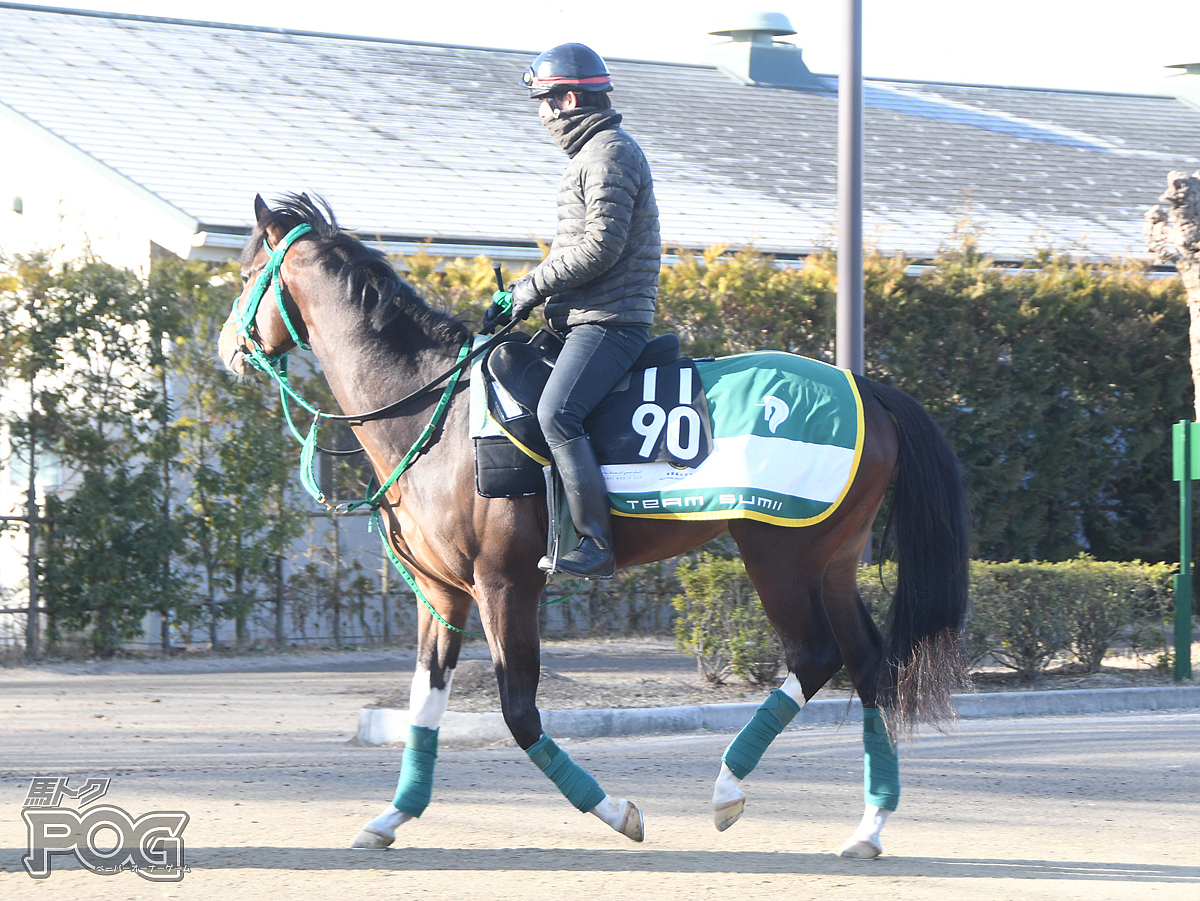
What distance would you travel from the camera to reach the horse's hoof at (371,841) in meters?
5.40

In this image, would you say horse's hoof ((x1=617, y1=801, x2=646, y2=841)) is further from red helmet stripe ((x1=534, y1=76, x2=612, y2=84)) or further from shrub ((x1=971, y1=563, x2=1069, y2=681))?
shrub ((x1=971, y1=563, x2=1069, y2=681))

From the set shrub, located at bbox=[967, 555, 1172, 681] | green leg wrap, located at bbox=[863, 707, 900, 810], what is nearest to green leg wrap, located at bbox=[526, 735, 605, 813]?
green leg wrap, located at bbox=[863, 707, 900, 810]

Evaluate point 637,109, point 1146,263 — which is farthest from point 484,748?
point 637,109

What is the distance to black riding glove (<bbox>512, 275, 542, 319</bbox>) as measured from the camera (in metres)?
5.61

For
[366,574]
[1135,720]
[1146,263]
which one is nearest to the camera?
[1135,720]

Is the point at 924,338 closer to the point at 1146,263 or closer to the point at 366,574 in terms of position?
the point at 1146,263

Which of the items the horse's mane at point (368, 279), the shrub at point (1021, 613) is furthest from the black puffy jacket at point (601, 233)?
the shrub at point (1021, 613)

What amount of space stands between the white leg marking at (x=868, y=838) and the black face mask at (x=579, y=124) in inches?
119

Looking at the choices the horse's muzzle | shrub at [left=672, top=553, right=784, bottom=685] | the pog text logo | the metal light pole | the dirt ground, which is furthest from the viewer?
the metal light pole

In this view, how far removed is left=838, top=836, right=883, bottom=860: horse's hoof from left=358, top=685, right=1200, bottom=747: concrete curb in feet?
6.00

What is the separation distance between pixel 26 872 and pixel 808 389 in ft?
11.8

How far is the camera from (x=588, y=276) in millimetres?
5449

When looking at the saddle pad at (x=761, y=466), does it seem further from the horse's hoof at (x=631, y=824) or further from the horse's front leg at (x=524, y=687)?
the horse's hoof at (x=631, y=824)

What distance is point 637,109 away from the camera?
21797mm
